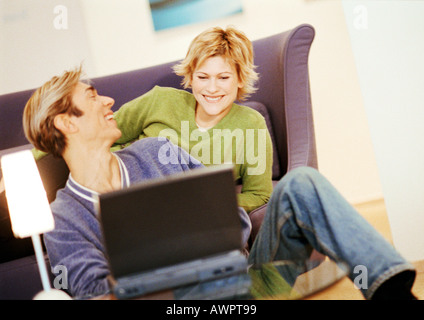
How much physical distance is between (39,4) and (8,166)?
1.06 meters

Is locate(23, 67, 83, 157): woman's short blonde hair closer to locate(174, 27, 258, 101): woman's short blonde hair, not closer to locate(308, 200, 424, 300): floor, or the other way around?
locate(174, 27, 258, 101): woman's short blonde hair

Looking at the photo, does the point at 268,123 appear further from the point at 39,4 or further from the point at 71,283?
the point at 39,4

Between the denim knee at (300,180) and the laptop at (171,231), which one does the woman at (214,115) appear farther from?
the laptop at (171,231)

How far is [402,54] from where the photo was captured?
1.85 metres

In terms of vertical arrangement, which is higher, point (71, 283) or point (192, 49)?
point (192, 49)

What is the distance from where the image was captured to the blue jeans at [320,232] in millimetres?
1086

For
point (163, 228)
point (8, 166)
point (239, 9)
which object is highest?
point (239, 9)

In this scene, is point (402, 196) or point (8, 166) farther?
point (402, 196)

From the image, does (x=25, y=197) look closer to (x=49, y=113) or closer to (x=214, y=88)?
(x=49, y=113)

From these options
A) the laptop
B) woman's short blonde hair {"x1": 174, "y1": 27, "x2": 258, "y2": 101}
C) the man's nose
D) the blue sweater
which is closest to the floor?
the laptop

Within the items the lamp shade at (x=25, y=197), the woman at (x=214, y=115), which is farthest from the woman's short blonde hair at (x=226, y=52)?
the lamp shade at (x=25, y=197)

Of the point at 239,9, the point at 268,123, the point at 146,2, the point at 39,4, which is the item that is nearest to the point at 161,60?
the point at 146,2

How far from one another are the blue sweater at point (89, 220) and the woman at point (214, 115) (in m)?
0.08

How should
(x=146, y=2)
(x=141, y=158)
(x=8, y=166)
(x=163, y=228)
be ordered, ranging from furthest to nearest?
(x=146, y=2), (x=141, y=158), (x=8, y=166), (x=163, y=228)
